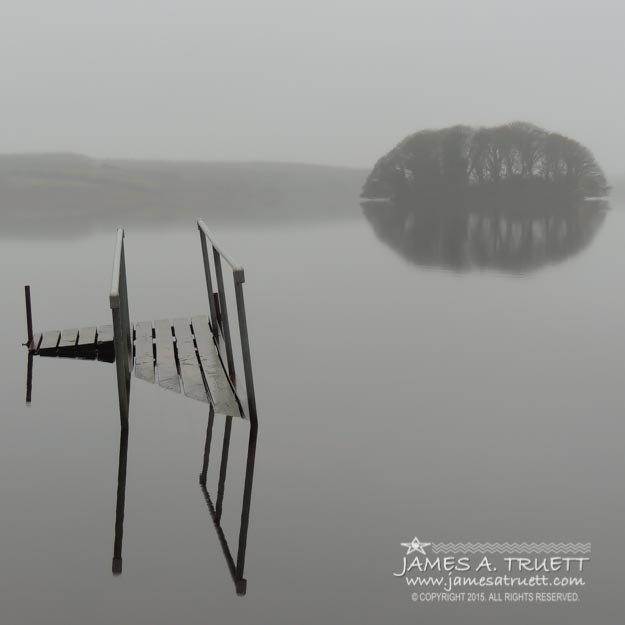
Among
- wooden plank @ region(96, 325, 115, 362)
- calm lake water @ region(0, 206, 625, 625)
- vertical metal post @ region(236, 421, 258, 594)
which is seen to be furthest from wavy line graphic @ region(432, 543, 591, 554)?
wooden plank @ region(96, 325, 115, 362)

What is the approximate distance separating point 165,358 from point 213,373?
51 centimetres

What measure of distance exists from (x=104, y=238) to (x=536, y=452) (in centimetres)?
1941

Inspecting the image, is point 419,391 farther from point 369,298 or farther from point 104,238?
point 104,238

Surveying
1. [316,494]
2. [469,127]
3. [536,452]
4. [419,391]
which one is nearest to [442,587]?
[316,494]

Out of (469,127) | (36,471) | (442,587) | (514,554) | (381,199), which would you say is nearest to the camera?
(442,587)

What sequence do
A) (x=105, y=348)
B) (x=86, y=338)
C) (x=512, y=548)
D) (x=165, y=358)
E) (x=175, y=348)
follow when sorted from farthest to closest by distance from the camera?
(x=86, y=338) → (x=105, y=348) → (x=175, y=348) → (x=165, y=358) → (x=512, y=548)

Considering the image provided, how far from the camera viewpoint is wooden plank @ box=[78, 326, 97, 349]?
6250 millimetres

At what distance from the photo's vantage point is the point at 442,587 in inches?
113

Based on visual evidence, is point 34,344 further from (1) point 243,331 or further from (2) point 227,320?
(1) point 243,331

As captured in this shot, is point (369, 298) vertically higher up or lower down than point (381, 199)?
lower down

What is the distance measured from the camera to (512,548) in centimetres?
310

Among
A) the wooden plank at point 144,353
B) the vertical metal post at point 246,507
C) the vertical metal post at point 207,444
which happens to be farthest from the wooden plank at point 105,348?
the vertical metal post at point 246,507

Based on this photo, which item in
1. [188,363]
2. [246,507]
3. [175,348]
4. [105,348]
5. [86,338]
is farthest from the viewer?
[86,338]

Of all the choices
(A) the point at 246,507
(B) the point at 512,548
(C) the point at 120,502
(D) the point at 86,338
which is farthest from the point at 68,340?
(B) the point at 512,548
